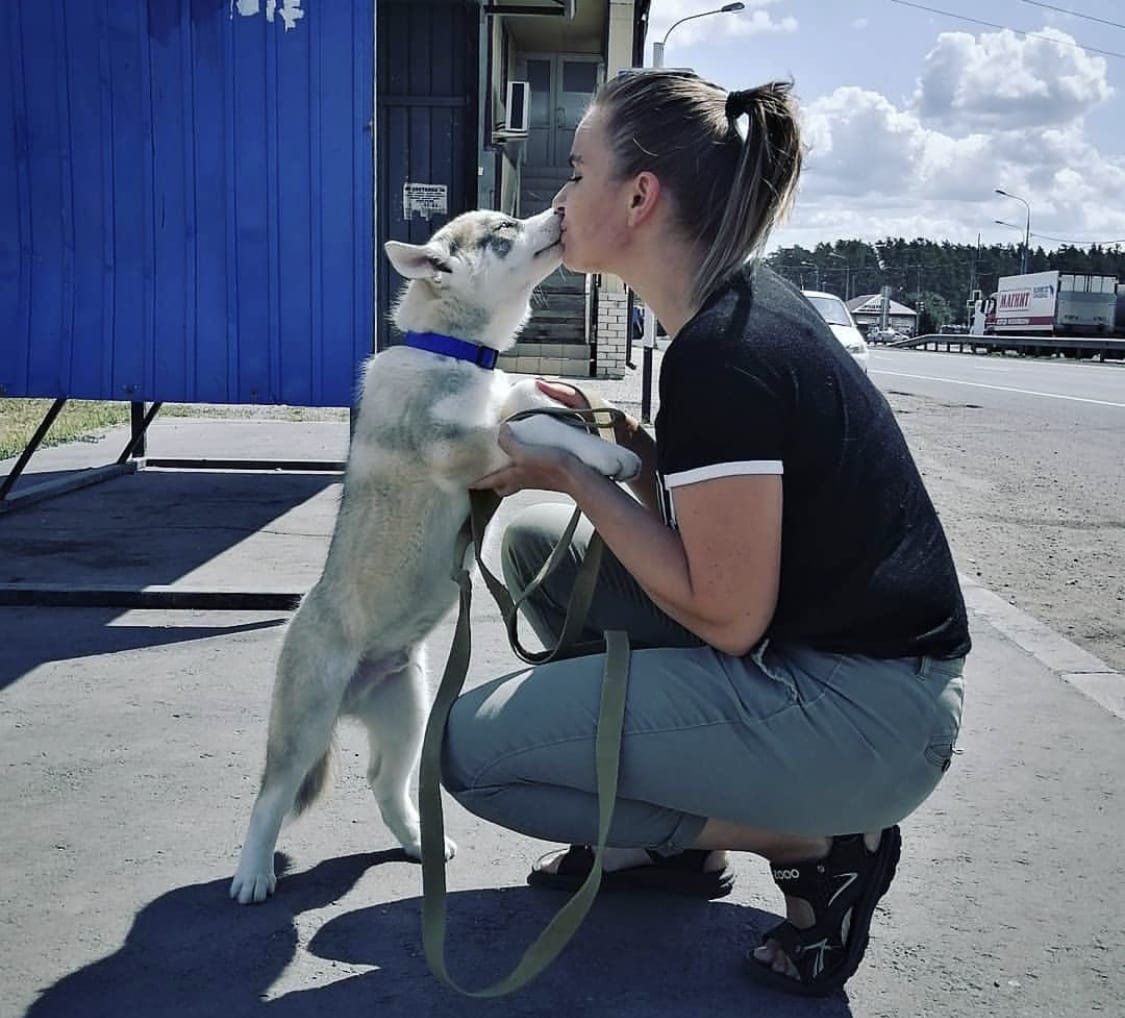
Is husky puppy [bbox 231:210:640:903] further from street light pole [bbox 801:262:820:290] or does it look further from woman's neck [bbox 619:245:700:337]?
street light pole [bbox 801:262:820:290]

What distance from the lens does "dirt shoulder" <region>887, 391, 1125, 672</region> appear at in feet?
19.1

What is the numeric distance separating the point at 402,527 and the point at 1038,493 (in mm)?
7563

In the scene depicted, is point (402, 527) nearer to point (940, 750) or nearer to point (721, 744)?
point (721, 744)

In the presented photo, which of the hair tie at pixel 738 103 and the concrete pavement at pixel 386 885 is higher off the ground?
the hair tie at pixel 738 103

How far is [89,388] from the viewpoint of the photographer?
697 centimetres

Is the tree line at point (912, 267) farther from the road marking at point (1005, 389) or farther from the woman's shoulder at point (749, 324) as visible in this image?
the woman's shoulder at point (749, 324)

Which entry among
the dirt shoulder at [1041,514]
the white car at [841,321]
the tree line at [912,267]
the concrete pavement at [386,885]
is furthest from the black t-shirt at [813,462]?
the tree line at [912,267]

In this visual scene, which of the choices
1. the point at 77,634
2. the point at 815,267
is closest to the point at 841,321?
the point at 77,634

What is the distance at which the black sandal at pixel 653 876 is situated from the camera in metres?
2.96

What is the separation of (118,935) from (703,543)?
163cm

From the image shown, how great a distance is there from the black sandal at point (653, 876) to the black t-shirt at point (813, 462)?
2.78ft

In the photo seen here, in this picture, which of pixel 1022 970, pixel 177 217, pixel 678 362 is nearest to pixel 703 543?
pixel 678 362

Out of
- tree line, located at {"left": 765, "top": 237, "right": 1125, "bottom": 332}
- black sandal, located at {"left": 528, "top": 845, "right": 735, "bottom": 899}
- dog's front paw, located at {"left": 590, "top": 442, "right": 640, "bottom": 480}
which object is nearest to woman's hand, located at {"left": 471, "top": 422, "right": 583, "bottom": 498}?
dog's front paw, located at {"left": 590, "top": 442, "right": 640, "bottom": 480}

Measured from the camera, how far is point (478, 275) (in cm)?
356
